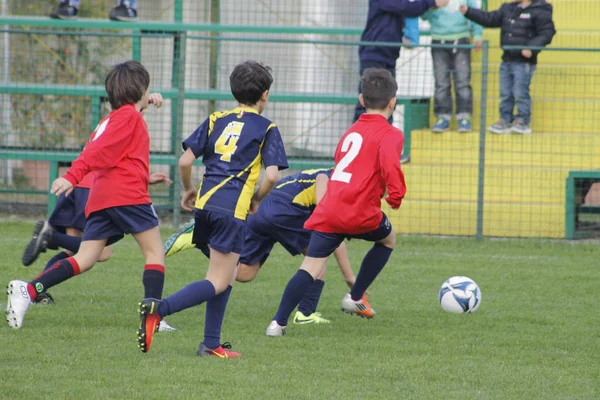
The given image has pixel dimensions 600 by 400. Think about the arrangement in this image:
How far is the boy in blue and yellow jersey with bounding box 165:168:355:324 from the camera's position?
21.8 feet

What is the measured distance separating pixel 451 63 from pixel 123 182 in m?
6.57

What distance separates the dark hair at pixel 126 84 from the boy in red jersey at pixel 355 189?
1.21 m

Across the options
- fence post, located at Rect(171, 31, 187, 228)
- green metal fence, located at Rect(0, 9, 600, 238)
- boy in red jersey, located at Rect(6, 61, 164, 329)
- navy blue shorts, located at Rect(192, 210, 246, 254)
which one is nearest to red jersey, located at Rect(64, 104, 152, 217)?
boy in red jersey, located at Rect(6, 61, 164, 329)

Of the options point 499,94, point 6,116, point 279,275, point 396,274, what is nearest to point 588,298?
point 396,274

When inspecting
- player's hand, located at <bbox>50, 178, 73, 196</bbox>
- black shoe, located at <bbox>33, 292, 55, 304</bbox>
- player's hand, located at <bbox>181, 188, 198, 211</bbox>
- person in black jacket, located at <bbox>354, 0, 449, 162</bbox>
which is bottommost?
black shoe, located at <bbox>33, 292, 55, 304</bbox>

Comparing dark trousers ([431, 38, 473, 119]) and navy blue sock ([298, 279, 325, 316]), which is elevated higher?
dark trousers ([431, 38, 473, 119])

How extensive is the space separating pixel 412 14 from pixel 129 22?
3587mm

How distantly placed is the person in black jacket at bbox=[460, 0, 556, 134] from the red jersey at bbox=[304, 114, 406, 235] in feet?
18.3

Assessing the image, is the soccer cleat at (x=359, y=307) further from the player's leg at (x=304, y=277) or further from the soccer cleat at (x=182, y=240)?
the soccer cleat at (x=182, y=240)

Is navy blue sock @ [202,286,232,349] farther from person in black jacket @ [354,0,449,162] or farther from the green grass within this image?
person in black jacket @ [354,0,449,162]

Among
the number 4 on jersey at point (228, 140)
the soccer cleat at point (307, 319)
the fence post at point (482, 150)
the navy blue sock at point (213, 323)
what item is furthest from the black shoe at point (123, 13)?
the navy blue sock at point (213, 323)

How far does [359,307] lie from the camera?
675 cm

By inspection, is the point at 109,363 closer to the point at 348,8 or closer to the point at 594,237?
the point at 594,237

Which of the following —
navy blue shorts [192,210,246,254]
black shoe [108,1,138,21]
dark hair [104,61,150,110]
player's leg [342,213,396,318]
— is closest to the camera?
navy blue shorts [192,210,246,254]
